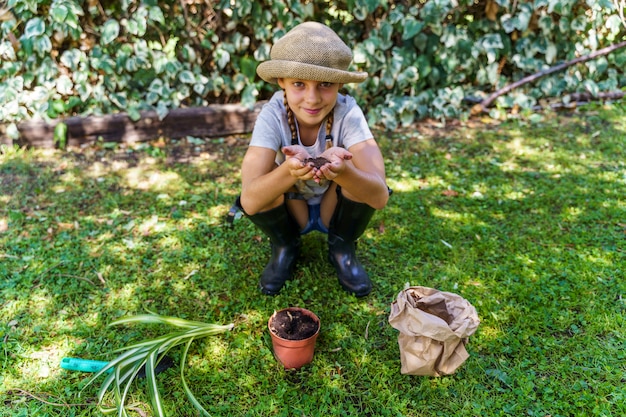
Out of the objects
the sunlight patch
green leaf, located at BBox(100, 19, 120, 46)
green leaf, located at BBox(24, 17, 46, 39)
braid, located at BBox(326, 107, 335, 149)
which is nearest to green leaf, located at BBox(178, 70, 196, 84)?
green leaf, located at BBox(100, 19, 120, 46)

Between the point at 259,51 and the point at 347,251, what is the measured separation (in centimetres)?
237

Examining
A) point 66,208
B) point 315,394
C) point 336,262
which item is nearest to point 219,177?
point 66,208

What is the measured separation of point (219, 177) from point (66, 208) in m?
1.01

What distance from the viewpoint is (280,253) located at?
7.79 feet

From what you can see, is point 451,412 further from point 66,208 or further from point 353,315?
point 66,208

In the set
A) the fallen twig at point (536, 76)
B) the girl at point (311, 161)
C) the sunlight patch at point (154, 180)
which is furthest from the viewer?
the fallen twig at point (536, 76)

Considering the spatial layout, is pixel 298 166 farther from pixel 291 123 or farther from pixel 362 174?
pixel 291 123

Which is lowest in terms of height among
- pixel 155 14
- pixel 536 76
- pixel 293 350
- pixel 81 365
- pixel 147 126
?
pixel 81 365

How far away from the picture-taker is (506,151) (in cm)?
385

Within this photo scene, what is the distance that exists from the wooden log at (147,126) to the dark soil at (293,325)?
8.15ft

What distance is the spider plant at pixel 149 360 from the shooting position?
172cm

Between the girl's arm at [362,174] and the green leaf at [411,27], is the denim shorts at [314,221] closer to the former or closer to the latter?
the girl's arm at [362,174]

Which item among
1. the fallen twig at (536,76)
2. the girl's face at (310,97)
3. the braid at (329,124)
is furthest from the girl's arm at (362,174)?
the fallen twig at (536,76)

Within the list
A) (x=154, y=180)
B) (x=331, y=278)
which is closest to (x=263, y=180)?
(x=331, y=278)
